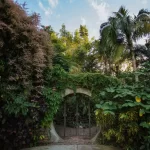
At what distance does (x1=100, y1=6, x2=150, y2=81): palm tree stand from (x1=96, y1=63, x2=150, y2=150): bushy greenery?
22.6 feet

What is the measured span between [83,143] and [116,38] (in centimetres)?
797

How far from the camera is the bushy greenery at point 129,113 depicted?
13.9 ft

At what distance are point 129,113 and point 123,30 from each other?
8.03 m

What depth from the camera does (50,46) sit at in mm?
5656

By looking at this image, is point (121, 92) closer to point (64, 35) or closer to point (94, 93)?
point (94, 93)

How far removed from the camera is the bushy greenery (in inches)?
167

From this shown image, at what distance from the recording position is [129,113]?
178 inches

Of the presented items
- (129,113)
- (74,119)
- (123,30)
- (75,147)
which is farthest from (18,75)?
(123,30)

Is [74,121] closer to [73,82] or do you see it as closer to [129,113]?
[73,82]

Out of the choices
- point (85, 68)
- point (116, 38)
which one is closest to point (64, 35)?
point (85, 68)

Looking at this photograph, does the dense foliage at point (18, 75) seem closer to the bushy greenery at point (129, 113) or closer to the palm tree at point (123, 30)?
the bushy greenery at point (129, 113)

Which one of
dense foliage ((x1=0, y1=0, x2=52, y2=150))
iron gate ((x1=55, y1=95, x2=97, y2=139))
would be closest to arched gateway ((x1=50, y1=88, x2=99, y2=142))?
iron gate ((x1=55, y1=95, x2=97, y2=139))

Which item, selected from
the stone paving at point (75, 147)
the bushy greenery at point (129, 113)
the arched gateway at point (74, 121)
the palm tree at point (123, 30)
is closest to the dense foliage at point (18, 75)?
the stone paving at point (75, 147)

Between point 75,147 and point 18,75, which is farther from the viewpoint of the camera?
point 75,147
